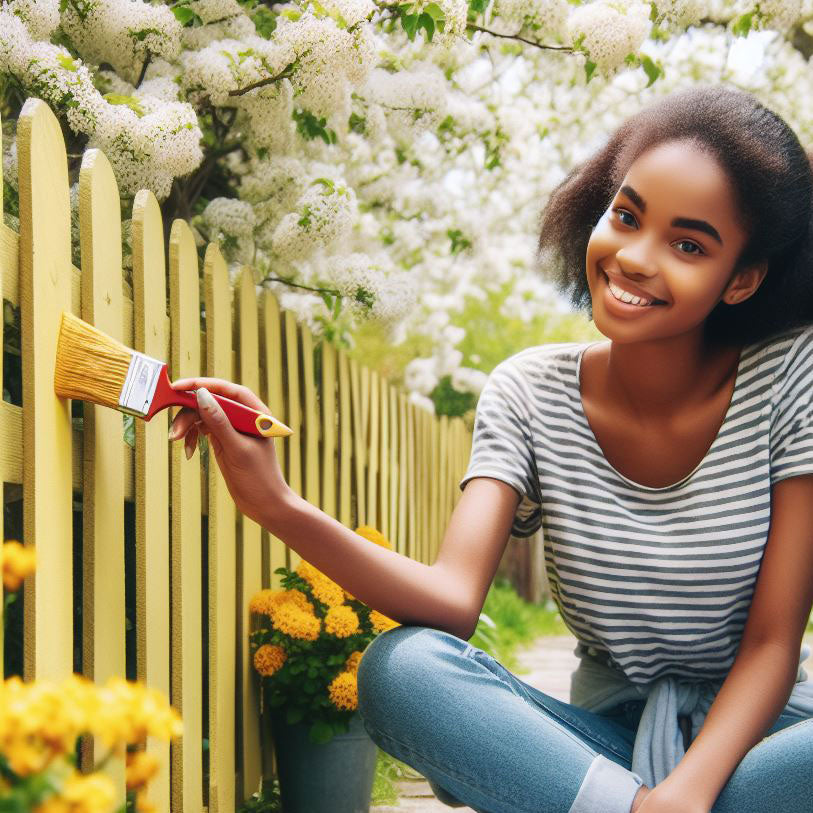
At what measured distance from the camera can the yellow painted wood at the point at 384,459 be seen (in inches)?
160

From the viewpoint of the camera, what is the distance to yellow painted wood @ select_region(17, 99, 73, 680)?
142 cm

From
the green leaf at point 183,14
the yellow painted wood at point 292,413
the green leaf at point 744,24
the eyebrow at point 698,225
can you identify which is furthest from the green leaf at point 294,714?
the green leaf at point 744,24

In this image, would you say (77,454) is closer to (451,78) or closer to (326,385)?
(326,385)

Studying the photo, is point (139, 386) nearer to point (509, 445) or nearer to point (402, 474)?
point (509, 445)

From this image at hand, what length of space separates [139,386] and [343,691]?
113cm

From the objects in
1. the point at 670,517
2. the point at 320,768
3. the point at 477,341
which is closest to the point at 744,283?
the point at 670,517

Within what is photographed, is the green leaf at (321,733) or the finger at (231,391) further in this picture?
the green leaf at (321,733)

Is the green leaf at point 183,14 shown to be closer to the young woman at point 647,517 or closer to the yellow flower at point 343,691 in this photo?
the young woman at point 647,517

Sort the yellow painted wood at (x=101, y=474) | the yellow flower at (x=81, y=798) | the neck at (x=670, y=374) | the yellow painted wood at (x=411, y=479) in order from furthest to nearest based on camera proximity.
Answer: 1. the yellow painted wood at (x=411, y=479)
2. the neck at (x=670, y=374)
3. the yellow painted wood at (x=101, y=474)
4. the yellow flower at (x=81, y=798)

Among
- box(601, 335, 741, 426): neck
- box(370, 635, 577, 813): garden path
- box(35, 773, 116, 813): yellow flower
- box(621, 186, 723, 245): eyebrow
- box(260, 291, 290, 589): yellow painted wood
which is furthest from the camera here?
box(370, 635, 577, 813): garden path

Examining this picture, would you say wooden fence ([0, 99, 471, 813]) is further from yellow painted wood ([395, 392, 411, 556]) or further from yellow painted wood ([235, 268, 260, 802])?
yellow painted wood ([395, 392, 411, 556])

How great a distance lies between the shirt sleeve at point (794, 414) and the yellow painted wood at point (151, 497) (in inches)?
44.9

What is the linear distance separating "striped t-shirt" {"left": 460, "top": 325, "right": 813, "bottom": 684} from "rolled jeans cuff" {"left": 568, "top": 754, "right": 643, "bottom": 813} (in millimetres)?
391

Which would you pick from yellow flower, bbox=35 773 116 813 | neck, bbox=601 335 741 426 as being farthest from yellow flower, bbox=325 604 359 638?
yellow flower, bbox=35 773 116 813
